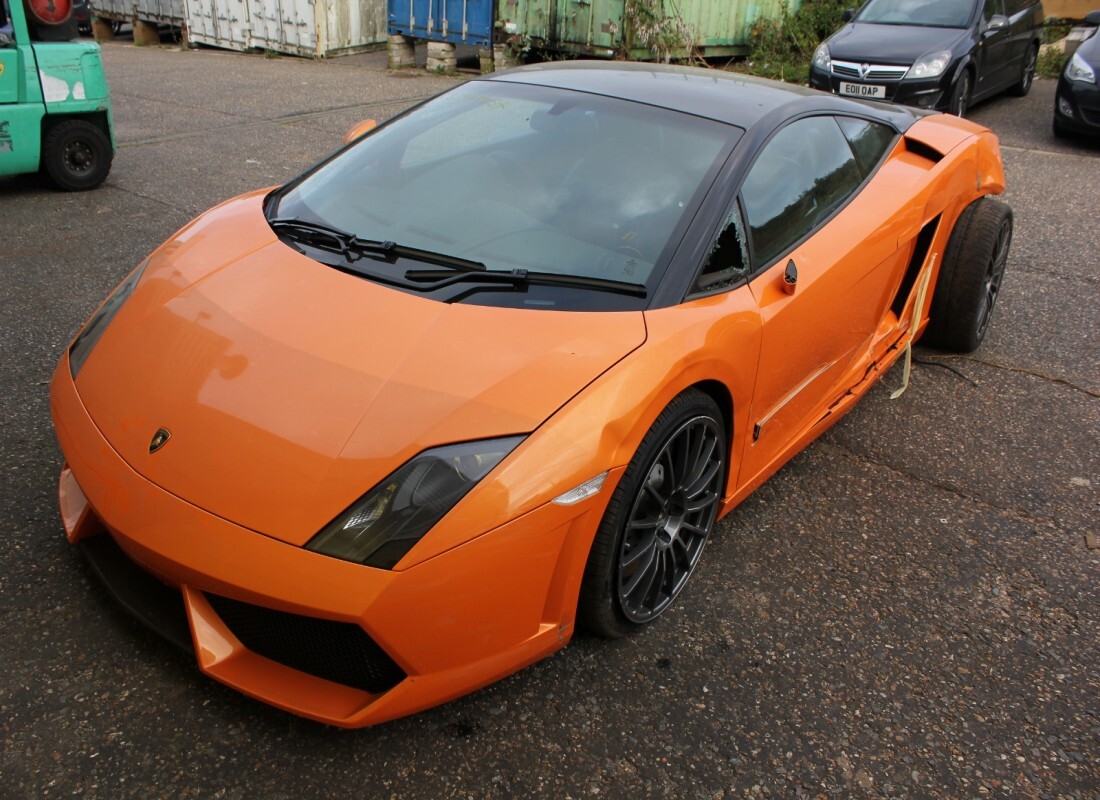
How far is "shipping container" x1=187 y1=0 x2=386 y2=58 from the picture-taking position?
13141mm

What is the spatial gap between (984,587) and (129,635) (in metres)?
2.41

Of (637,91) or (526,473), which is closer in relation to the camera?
(526,473)

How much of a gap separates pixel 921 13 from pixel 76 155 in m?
7.76

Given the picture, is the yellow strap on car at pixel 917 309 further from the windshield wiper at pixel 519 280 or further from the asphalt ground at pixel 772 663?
the windshield wiper at pixel 519 280

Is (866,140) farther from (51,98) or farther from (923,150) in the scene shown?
(51,98)

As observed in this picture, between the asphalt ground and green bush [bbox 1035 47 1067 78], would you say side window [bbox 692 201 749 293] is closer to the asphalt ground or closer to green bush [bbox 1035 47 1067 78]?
the asphalt ground

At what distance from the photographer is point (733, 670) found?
94.5 inches

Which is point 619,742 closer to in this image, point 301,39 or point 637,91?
point 637,91

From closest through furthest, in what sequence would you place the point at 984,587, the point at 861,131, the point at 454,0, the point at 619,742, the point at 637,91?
1. the point at 619,742
2. the point at 984,587
3. the point at 637,91
4. the point at 861,131
5. the point at 454,0

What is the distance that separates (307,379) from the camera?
2.11m

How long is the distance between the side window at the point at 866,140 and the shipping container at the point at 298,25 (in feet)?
37.1

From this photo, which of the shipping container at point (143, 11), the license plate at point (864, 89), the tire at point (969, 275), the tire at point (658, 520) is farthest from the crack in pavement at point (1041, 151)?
the shipping container at point (143, 11)

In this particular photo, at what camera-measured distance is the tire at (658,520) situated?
219 centimetres

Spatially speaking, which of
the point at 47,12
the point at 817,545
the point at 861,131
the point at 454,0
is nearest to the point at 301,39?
the point at 454,0
